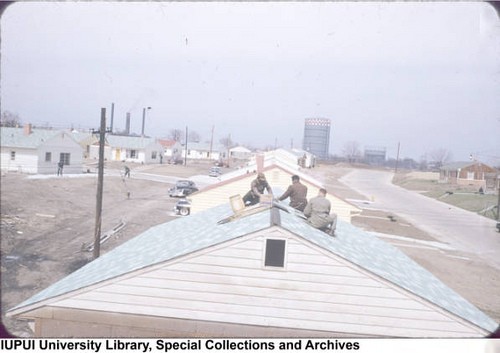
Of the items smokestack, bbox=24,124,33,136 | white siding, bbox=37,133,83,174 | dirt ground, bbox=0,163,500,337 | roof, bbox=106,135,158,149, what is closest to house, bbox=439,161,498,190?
dirt ground, bbox=0,163,500,337

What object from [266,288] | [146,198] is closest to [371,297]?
[266,288]

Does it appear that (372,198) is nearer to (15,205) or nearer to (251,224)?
(15,205)

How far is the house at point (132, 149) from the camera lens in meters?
41.8

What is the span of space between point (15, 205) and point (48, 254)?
545 centimetres

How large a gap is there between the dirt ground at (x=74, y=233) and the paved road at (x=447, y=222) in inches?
31.0

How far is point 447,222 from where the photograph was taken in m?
20.4

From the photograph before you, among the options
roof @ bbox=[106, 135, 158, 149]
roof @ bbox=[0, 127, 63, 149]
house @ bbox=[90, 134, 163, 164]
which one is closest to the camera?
roof @ bbox=[0, 127, 63, 149]

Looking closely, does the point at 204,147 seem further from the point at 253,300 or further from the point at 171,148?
the point at 253,300

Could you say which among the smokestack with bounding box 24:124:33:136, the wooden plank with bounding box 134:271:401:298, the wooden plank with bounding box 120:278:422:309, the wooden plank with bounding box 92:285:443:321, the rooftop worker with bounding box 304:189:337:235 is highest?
the smokestack with bounding box 24:124:33:136

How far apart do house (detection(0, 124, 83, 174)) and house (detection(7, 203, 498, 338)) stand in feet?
43.4

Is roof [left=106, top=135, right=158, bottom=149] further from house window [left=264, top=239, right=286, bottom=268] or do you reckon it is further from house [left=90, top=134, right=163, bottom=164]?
house window [left=264, top=239, right=286, bottom=268]

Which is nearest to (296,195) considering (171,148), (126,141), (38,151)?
(38,151)

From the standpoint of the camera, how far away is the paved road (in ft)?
47.9

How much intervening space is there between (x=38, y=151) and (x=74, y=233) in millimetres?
5395
